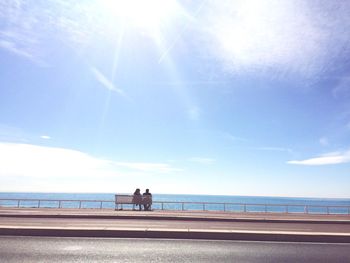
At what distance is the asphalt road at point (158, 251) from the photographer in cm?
809

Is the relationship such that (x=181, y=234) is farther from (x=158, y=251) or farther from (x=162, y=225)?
(x=162, y=225)

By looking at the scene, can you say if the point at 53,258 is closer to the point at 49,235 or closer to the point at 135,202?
the point at 49,235

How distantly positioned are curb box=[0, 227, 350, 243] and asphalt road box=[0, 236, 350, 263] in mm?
514

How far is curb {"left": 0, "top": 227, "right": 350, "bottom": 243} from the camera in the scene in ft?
35.9

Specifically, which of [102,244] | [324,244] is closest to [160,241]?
[102,244]

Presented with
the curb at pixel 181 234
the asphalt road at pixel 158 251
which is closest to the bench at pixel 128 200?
the curb at pixel 181 234

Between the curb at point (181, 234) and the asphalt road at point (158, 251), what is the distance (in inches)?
20.3

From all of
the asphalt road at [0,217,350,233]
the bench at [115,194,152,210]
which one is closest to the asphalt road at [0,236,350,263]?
the asphalt road at [0,217,350,233]

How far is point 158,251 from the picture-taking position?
892cm

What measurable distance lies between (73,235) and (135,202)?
14.4 meters

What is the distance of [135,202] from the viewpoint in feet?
83.3

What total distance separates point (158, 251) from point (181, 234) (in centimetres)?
246

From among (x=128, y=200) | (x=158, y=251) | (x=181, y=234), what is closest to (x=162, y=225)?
(x=181, y=234)

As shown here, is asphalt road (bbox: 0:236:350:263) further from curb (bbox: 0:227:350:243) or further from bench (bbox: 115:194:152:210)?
bench (bbox: 115:194:152:210)
